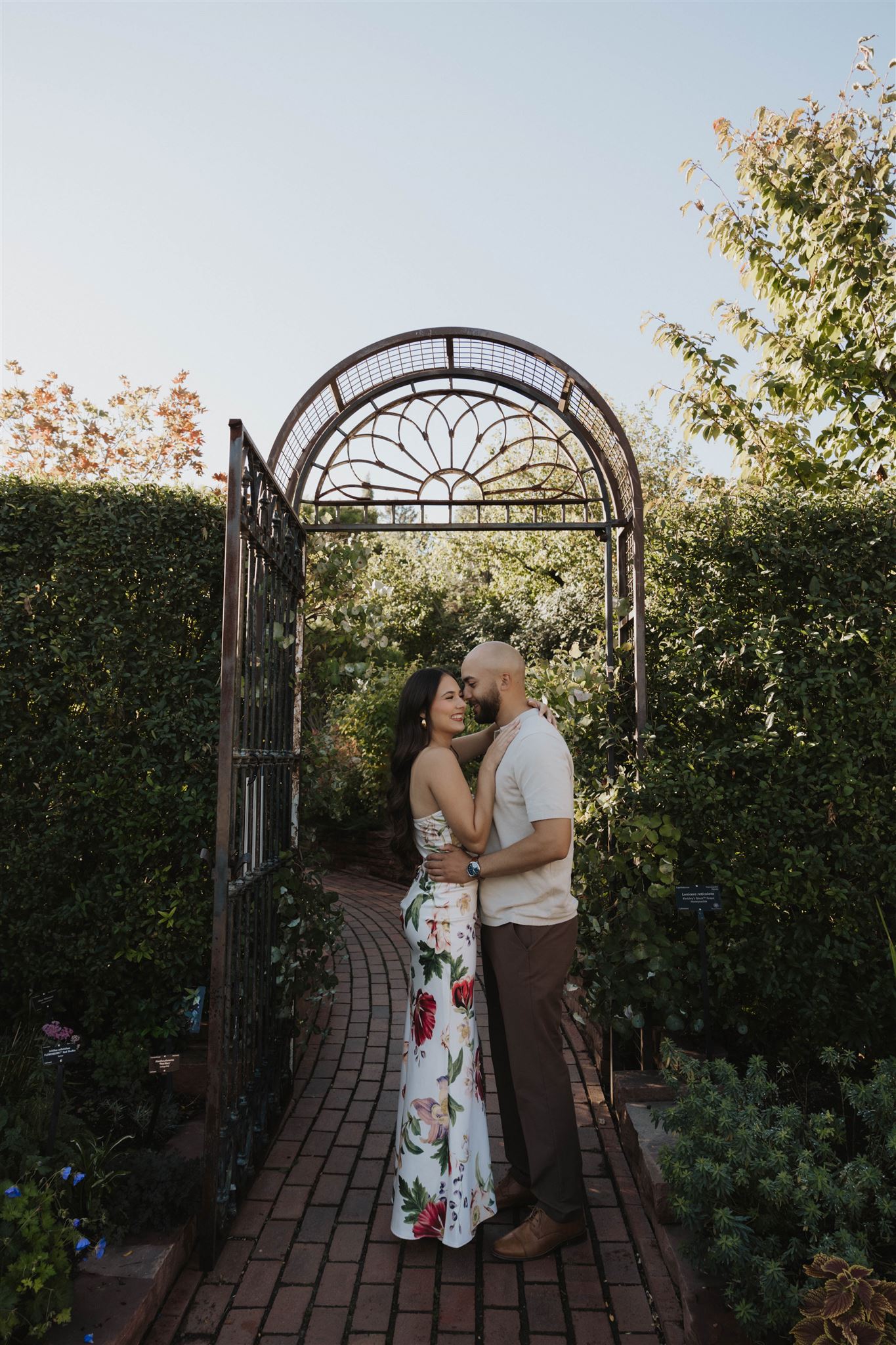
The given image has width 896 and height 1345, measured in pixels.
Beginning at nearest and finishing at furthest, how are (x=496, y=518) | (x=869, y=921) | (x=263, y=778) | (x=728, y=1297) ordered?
(x=728, y=1297), (x=263, y=778), (x=869, y=921), (x=496, y=518)

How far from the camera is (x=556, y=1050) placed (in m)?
2.73

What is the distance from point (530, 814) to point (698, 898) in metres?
0.98

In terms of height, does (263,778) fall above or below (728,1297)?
above

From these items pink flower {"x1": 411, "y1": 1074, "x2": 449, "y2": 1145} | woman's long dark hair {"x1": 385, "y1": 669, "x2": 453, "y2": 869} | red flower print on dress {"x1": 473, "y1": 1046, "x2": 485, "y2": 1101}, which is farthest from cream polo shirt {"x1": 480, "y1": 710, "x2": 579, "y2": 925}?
pink flower {"x1": 411, "y1": 1074, "x2": 449, "y2": 1145}

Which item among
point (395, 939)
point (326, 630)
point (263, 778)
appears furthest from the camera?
point (395, 939)

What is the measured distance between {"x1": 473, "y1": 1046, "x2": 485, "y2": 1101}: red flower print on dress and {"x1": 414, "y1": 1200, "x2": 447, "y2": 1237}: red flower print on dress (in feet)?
A: 1.08

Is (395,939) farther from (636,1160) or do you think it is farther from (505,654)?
(505,654)

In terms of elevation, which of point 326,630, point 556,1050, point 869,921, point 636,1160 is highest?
point 326,630

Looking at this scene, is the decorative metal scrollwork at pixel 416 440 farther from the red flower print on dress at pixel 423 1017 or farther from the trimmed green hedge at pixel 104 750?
the red flower print on dress at pixel 423 1017

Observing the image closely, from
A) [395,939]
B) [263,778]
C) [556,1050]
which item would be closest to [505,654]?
[263,778]

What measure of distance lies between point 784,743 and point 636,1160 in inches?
69.8

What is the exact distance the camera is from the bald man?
2.65 meters

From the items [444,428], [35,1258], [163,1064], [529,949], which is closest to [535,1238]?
[529,949]

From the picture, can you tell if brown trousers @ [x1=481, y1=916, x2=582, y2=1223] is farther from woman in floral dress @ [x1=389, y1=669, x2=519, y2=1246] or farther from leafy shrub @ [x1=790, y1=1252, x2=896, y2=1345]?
leafy shrub @ [x1=790, y1=1252, x2=896, y2=1345]
